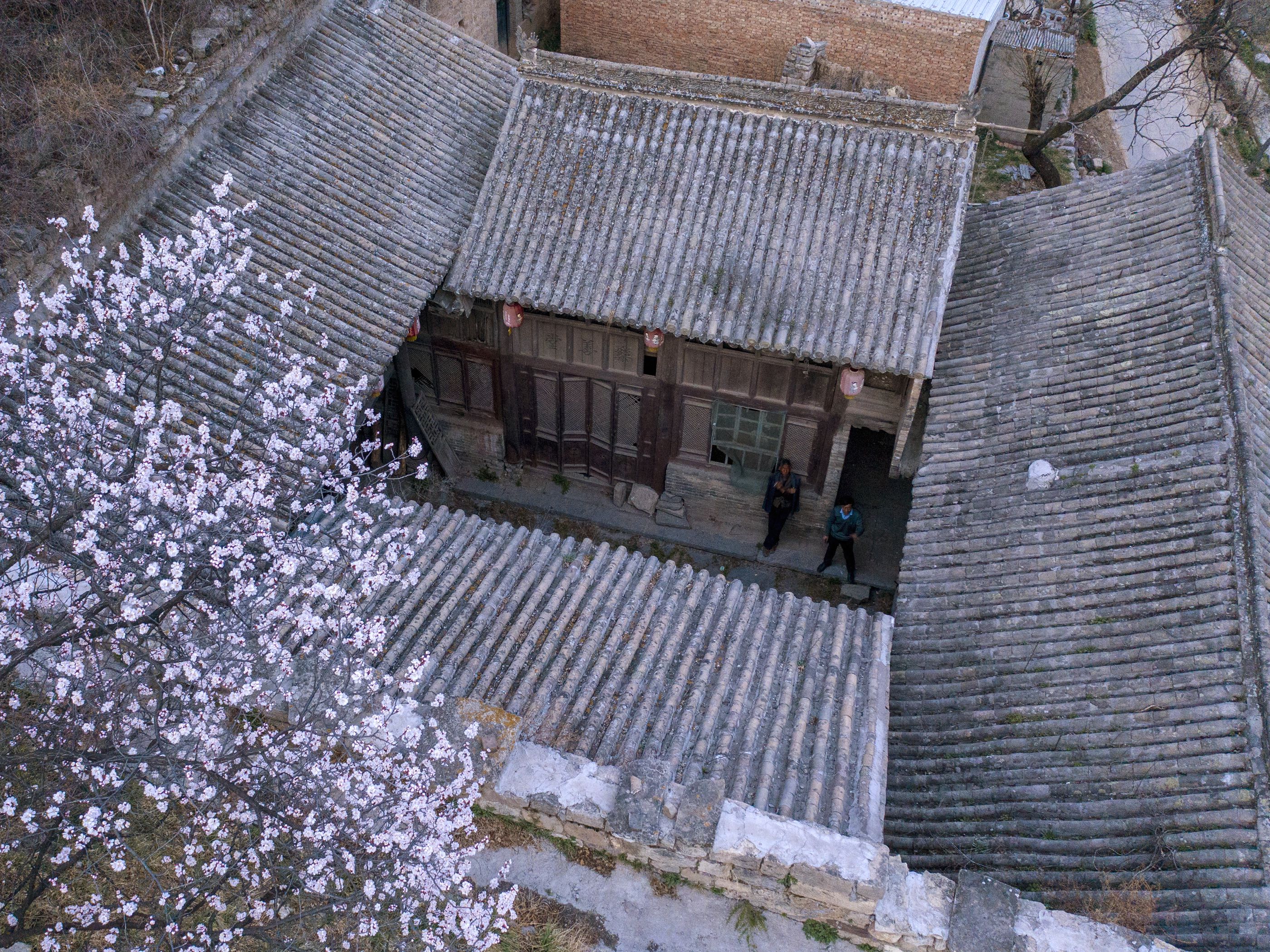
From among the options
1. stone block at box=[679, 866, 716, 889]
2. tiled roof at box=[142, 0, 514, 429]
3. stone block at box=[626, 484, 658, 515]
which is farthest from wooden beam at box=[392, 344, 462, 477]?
stone block at box=[679, 866, 716, 889]

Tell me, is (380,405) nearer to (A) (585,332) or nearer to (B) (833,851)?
(A) (585,332)

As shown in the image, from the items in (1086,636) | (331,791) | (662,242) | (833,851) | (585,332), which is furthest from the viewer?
(585,332)

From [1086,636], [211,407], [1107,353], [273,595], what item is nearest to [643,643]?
[273,595]

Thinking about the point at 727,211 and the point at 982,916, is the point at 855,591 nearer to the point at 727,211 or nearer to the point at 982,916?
the point at 727,211

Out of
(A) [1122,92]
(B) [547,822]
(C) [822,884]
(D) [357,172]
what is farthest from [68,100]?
(A) [1122,92]

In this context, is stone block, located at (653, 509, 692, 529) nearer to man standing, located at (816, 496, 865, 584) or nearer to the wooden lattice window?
the wooden lattice window

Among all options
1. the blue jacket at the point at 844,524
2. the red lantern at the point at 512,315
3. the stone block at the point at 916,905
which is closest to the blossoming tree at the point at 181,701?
the stone block at the point at 916,905

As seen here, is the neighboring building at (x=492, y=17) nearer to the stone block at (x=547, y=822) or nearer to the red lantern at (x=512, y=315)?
the red lantern at (x=512, y=315)
